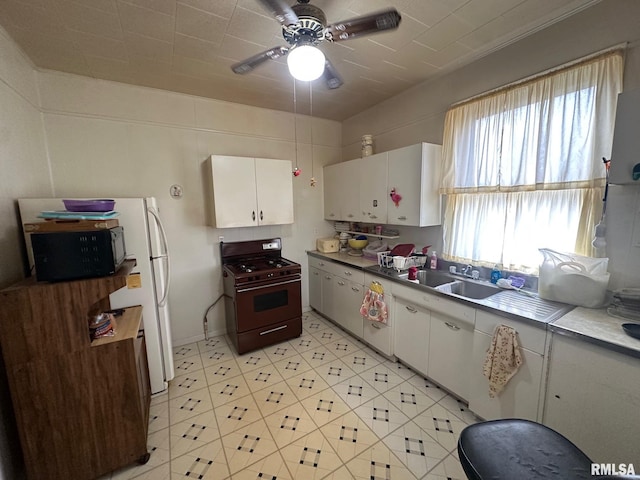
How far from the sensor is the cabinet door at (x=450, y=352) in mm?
1958

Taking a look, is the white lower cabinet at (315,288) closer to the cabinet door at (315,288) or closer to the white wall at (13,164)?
the cabinet door at (315,288)

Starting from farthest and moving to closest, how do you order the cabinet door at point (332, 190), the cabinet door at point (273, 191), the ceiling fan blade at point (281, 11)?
the cabinet door at point (332, 190) → the cabinet door at point (273, 191) → the ceiling fan blade at point (281, 11)

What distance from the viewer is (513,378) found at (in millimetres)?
1636

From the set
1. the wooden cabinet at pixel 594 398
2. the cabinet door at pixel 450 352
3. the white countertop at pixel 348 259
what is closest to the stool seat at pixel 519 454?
the wooden cabinet at pixel 594 398

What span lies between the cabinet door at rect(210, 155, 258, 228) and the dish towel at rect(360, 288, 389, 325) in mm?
1492

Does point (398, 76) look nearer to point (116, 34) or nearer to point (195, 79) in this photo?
point (195, 79)

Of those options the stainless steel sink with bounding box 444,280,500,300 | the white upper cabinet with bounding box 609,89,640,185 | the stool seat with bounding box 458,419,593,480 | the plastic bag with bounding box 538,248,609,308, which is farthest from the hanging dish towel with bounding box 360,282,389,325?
the white upper cabinet with bounding box 609,89,640,185

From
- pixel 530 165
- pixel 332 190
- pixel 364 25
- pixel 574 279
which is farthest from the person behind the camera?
pixel 332 190

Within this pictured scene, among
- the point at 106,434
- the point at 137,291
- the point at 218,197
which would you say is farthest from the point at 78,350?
the point at 218,197

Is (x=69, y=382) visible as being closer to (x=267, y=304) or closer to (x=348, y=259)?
(x=267, y=304)

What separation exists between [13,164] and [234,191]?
1.56 meters

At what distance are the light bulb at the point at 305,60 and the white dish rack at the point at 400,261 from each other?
5.83ft

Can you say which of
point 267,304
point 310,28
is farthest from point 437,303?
point 310,28

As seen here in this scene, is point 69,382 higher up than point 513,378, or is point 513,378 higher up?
point 69,382
